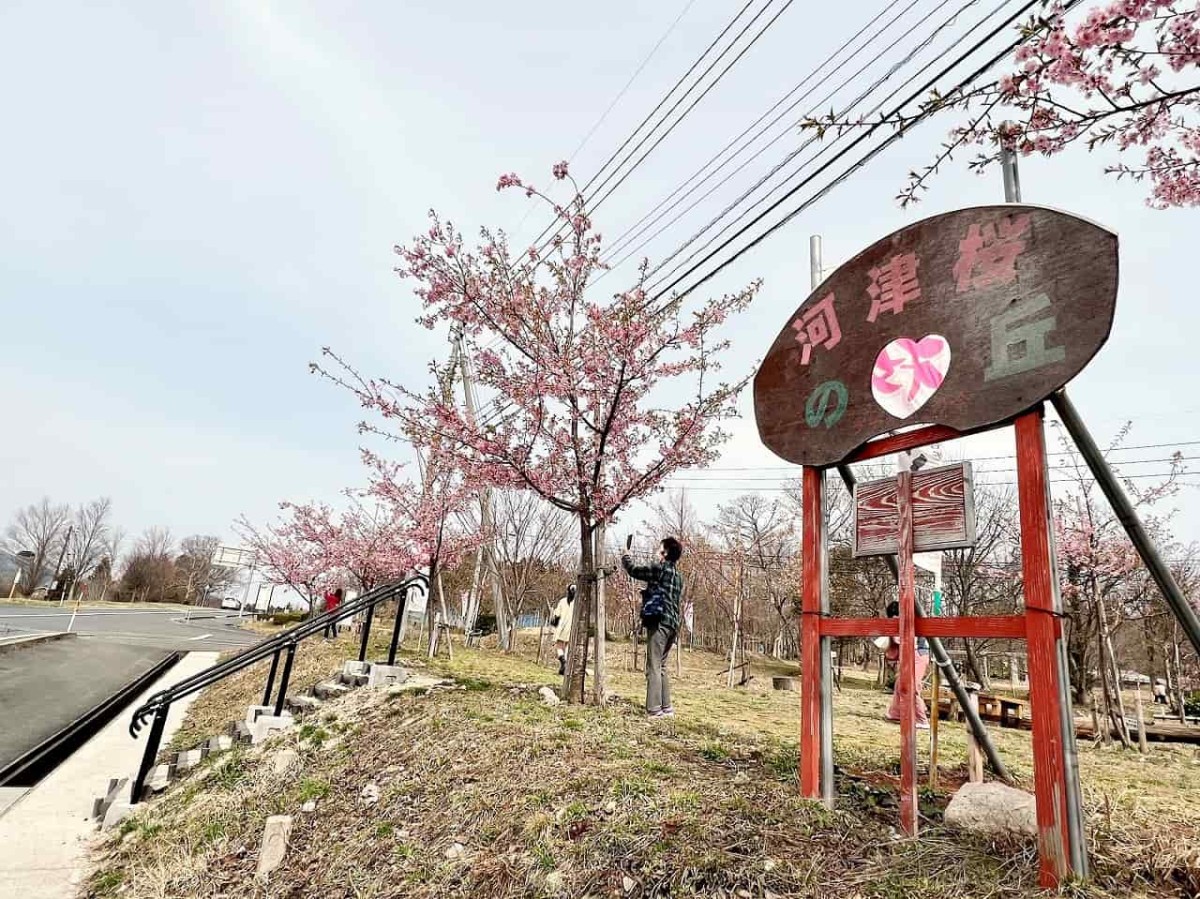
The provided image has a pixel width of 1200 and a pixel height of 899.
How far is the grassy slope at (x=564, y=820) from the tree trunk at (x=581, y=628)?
523 millimetres

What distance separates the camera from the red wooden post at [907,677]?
2842 mm

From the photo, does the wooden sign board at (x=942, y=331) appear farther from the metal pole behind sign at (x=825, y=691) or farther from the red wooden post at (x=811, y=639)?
the metal pole behind sign at (x=825, y=691)

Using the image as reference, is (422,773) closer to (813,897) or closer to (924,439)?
(813,897)

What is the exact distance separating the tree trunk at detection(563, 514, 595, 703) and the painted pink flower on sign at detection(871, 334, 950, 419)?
414cm

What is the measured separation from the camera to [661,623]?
650cm

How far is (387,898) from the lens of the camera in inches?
131

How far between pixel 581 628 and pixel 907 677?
166 inches

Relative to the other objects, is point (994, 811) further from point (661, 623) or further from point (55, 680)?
point (55, 680)

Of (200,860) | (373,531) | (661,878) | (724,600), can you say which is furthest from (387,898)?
(724,600)

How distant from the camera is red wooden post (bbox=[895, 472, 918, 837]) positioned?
112 inches

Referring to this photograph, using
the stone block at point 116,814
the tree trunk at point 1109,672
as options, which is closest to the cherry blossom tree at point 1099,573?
the tree trunk at point 1109,672

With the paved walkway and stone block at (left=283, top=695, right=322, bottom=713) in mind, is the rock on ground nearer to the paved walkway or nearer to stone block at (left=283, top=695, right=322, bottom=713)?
the paved walkway

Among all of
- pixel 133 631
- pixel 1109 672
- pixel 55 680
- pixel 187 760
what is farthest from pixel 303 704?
pixel 133 631

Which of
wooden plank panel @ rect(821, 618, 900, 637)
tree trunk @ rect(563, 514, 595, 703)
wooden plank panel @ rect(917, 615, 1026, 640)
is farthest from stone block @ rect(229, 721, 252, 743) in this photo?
wooden plank panel @ rect(917, 615, 1026, 640)
